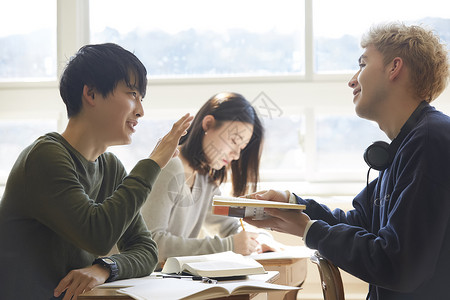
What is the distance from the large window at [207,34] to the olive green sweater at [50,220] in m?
2.08

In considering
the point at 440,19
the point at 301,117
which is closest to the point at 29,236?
the point at 301,117

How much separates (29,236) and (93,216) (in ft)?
0.58

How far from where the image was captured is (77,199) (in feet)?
4.61

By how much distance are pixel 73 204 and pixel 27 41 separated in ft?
8.17

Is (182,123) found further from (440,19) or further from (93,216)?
(440,19)

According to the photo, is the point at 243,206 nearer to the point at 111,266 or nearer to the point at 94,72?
the point at 111,266

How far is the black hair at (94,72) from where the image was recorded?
5.27 feet

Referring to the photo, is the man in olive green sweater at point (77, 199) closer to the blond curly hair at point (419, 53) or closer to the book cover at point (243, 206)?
the book cover at point (243, 206)

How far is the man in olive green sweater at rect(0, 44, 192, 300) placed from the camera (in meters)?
1.40

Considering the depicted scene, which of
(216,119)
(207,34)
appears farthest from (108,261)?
(207,34)

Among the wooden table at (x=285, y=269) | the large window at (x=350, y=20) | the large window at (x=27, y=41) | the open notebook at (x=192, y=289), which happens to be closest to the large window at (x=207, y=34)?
the large window at (x=350, y=20)

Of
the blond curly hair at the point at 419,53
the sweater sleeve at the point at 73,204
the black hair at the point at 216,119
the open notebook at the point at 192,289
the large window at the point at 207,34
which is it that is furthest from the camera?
the large window at the point at 207,34

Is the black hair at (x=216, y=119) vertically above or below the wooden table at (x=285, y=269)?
above

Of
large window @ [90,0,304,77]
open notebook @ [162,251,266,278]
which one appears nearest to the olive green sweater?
open notebook @ [162,251,266,278]
